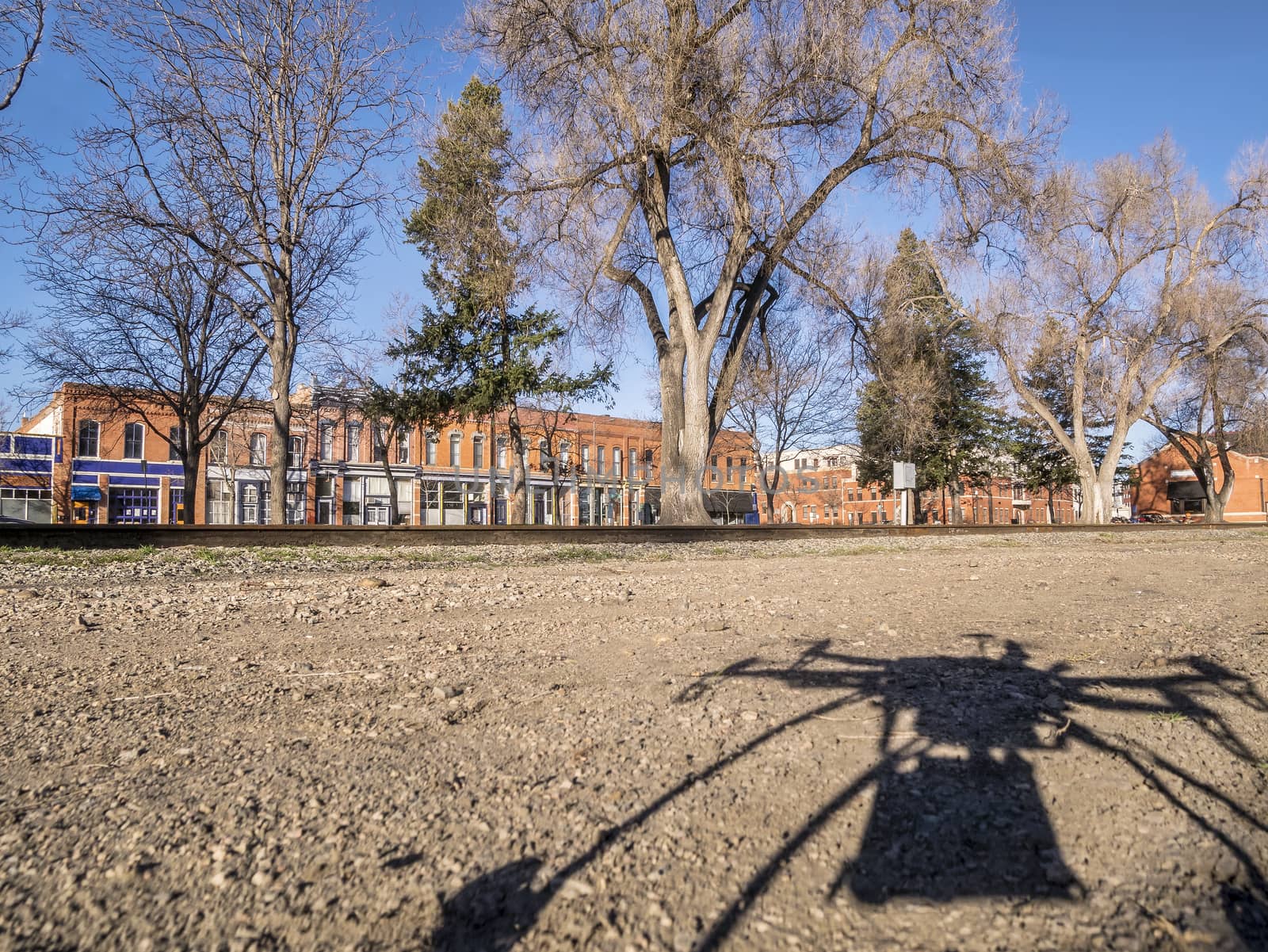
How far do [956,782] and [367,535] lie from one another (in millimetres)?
8758

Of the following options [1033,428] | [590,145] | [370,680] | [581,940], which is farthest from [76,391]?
[1033,428]

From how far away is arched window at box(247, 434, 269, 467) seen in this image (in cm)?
4432

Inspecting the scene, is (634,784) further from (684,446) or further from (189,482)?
(189,482)

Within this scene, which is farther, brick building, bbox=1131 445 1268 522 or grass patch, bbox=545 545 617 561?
brick building, bbox=1131 445 1268 522

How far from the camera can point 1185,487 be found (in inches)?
2697

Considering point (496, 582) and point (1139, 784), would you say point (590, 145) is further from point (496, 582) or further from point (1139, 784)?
point (1139, 784)

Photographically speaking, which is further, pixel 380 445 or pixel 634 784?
pixel 380 445

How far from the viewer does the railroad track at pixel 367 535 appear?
8602mm

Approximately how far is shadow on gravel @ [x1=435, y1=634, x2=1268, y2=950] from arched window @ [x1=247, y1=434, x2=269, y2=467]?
46.5 meters

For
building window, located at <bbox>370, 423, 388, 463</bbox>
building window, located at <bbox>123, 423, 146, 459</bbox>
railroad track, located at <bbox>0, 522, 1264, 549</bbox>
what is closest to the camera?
railroad track, located at <bbox>0, 522, 1264, 549</bbox>

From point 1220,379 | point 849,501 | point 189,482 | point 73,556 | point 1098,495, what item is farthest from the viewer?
point 849,501

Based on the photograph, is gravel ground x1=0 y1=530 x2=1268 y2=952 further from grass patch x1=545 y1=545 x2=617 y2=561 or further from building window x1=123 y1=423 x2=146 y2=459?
building window x1=123 y1=423 x2=146 y2=459

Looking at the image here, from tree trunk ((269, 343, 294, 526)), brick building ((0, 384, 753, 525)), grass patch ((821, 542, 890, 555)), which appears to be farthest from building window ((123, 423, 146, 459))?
grass patch ((821, 542, 890, 555))

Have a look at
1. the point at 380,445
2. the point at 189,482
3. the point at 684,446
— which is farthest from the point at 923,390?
the point at 380,445
